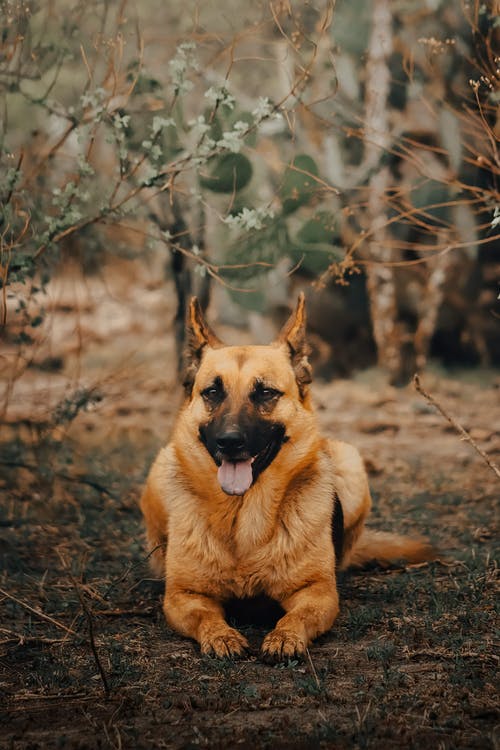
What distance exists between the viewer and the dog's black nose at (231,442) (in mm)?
3762

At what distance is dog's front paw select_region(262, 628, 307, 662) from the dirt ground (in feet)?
0.19

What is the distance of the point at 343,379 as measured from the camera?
1095 cm

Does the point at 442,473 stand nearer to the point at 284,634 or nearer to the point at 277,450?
the point at 277,450

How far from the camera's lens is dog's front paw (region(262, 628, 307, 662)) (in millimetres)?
3422

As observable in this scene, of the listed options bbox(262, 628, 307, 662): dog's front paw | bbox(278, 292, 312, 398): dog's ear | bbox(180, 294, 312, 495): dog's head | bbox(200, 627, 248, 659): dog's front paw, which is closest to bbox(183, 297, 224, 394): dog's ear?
bbox(180, 294, 312, 495): dog's head

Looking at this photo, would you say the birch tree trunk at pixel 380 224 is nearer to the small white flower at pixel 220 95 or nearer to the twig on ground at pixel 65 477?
the twig on ground at pixel 65 477

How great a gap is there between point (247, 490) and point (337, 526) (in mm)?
667

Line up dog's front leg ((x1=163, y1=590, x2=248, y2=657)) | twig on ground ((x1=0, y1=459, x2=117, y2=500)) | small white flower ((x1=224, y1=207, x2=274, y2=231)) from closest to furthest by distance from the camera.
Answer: dog's front leg ((x1=163, y1=590, x2=248, y2=657))
small white flower ((x1=224, y1=207, x2=274, y2=231))
twig on ground ((x1=0, y1=459, x2=117, y2=500))

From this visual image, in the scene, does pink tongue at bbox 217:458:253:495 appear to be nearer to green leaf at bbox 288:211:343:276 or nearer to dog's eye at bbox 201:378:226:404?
dog's eye at bbox 201:378:226:404

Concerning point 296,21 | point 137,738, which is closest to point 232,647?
point 137,738

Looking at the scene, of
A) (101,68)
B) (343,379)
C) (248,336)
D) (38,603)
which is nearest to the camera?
(38,603)

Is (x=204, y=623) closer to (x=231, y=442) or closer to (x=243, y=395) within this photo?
(x=231, y=442)

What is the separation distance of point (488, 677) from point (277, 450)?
55.0 inches

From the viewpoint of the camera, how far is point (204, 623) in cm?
371
